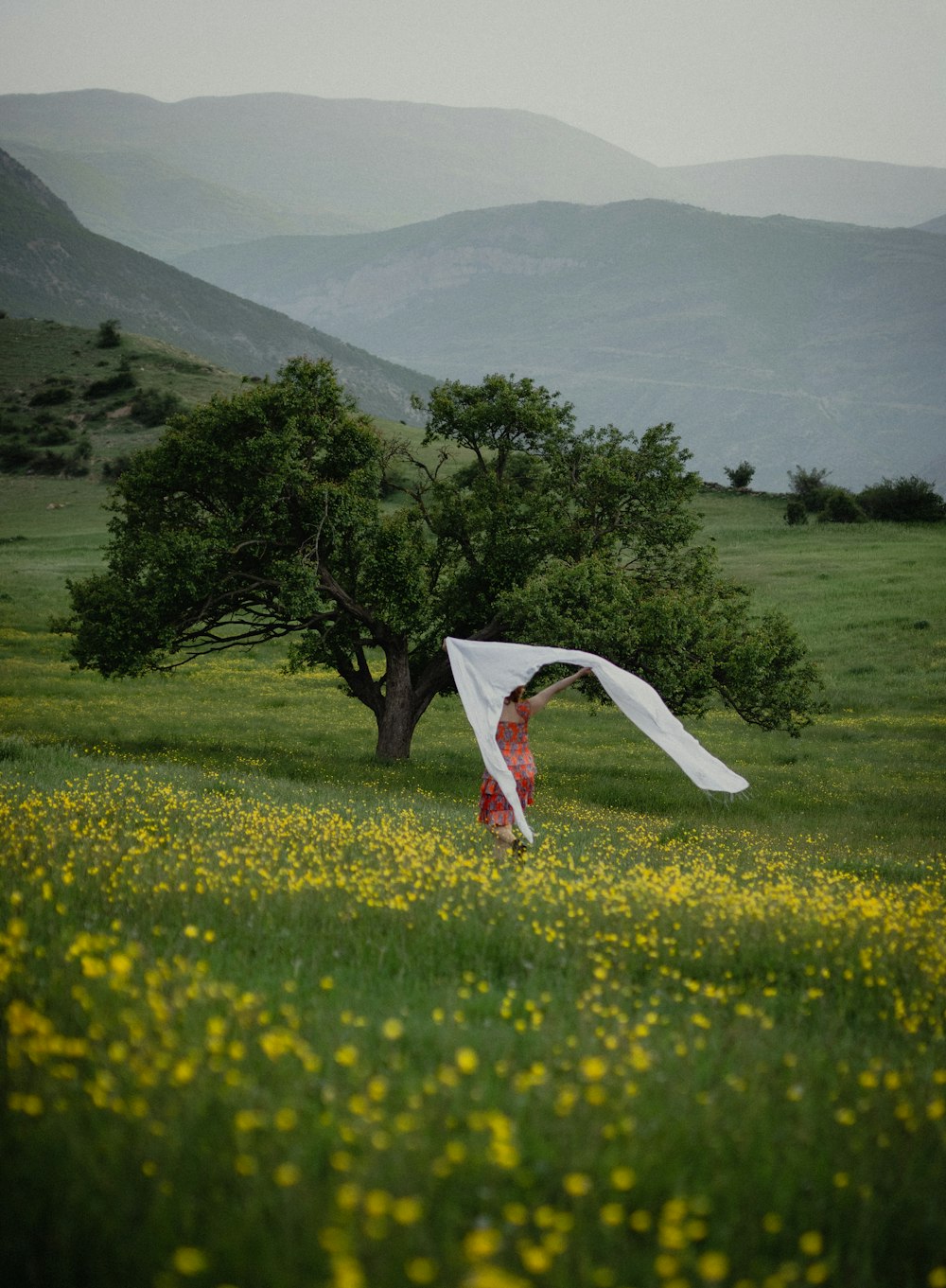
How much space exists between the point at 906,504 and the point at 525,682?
250 feet

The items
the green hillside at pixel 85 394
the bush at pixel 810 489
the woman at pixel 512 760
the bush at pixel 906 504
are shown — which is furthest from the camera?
the green hillside at pixel 85 394

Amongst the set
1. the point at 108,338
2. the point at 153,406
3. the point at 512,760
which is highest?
the point at 108,338

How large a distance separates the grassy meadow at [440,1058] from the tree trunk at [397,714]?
11.5 metres

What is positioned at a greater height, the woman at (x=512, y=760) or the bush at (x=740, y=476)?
the bush at (x=740, y=476)

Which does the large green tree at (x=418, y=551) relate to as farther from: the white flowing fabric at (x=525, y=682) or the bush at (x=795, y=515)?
the bush at (x=795, y=515)

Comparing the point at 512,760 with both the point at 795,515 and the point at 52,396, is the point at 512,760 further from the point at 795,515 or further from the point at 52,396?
the point at 52,396

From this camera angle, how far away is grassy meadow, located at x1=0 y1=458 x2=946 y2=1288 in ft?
10.6

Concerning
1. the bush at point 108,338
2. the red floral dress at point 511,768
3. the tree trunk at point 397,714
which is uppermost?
the bush at point 108,338

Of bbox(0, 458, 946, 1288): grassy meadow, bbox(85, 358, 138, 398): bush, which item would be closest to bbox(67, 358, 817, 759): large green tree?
bbox(0, 458, 946, 1288): grassy meadow

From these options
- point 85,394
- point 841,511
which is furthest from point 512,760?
point 85,394

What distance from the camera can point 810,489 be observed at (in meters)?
86.6

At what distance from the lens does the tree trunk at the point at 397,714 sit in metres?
24.7

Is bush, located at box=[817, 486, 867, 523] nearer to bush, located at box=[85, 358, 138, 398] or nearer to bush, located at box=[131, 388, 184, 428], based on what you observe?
bush, located at box=[131, 388, 184, 428]

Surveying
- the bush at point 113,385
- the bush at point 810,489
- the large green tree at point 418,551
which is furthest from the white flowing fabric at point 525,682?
the bush at point 113,385
